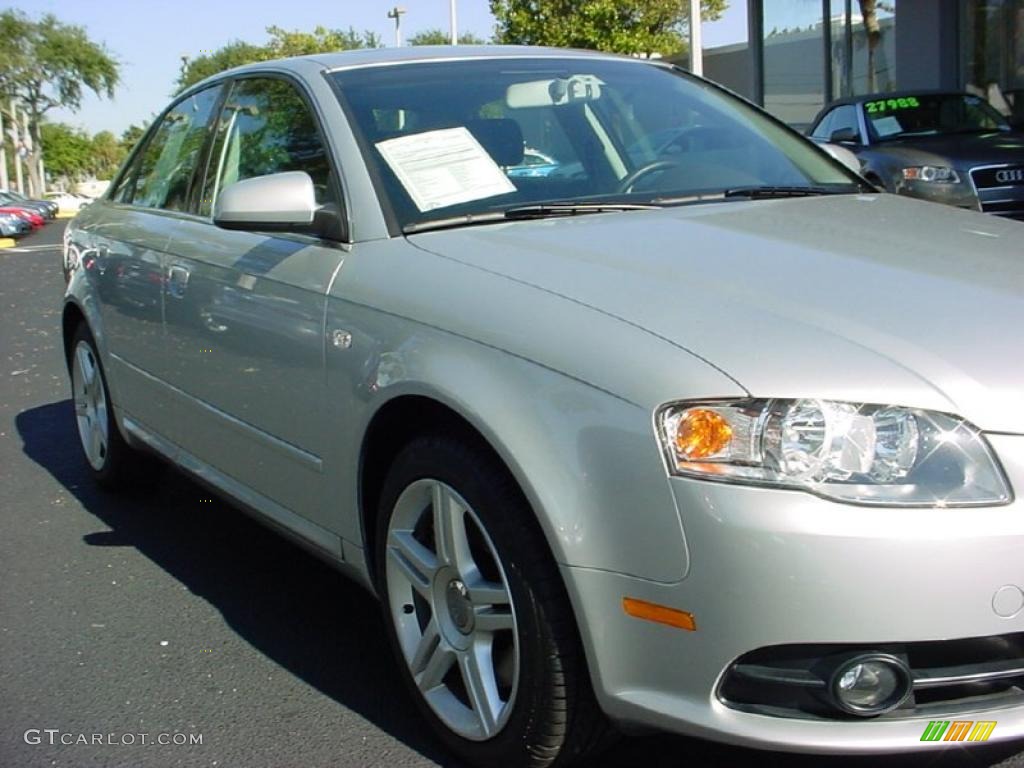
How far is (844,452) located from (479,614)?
0.89 meters

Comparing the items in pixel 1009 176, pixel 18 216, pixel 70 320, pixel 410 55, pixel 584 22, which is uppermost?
pixel 584 22

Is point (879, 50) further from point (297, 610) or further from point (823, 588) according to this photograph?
point (823, 588)

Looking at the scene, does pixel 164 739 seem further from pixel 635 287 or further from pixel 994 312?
pixel 994 312

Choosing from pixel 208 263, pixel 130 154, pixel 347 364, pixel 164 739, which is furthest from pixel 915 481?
pixel 130 154

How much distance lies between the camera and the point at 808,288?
96.1 inches

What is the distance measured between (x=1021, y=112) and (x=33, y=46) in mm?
59611

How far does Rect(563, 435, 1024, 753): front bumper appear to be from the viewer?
204 centimetres

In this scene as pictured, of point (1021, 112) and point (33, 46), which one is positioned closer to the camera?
point (1021, 112)

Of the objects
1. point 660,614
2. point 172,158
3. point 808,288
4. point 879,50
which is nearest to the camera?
point 660,614

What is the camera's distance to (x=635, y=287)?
246 centimetres

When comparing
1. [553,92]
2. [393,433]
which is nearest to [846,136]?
[553,92]

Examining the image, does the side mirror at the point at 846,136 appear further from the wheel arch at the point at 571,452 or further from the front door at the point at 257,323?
the wheel arch at the point at 571,452

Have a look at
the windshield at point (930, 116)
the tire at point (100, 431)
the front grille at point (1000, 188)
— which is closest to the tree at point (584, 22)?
the windshield at point (930, 116)

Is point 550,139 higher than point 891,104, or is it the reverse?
point 891,104
